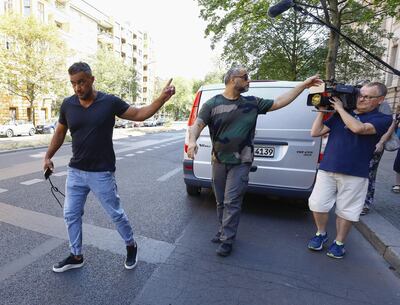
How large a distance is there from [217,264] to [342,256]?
139 cm

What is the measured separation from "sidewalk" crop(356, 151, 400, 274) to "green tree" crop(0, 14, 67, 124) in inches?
935

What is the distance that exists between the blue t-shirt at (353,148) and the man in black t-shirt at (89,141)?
5.96 feet

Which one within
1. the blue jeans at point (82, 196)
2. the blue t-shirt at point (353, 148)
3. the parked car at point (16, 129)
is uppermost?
the blue t-shirt at point (353, 148)

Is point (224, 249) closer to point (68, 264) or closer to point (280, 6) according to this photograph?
point (68, 264)

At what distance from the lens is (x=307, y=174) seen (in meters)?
4.05

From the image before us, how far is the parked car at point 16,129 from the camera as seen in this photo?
2123 cm

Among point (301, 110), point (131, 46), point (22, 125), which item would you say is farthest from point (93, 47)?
point (301, 110)

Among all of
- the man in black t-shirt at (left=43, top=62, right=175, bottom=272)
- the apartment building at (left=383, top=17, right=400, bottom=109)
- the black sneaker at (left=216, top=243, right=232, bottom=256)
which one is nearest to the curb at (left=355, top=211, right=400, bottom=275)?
the black sneaker at (left=216, top=243, right=232, bottom=256)

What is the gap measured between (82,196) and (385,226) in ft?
12.1

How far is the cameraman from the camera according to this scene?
116 inches

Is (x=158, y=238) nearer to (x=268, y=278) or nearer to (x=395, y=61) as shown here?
(x=268, y=278)

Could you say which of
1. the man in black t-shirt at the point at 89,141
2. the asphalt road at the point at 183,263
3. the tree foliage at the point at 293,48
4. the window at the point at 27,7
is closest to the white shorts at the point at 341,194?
the asphalt road at the point at 183,263

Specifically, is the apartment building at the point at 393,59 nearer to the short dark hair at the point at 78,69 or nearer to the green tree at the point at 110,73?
the short dark hair at the point at 78,69

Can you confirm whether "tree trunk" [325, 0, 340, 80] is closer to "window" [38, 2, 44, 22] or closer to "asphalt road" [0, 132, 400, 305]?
"asphalt road" [0, 132, 400, 305]
